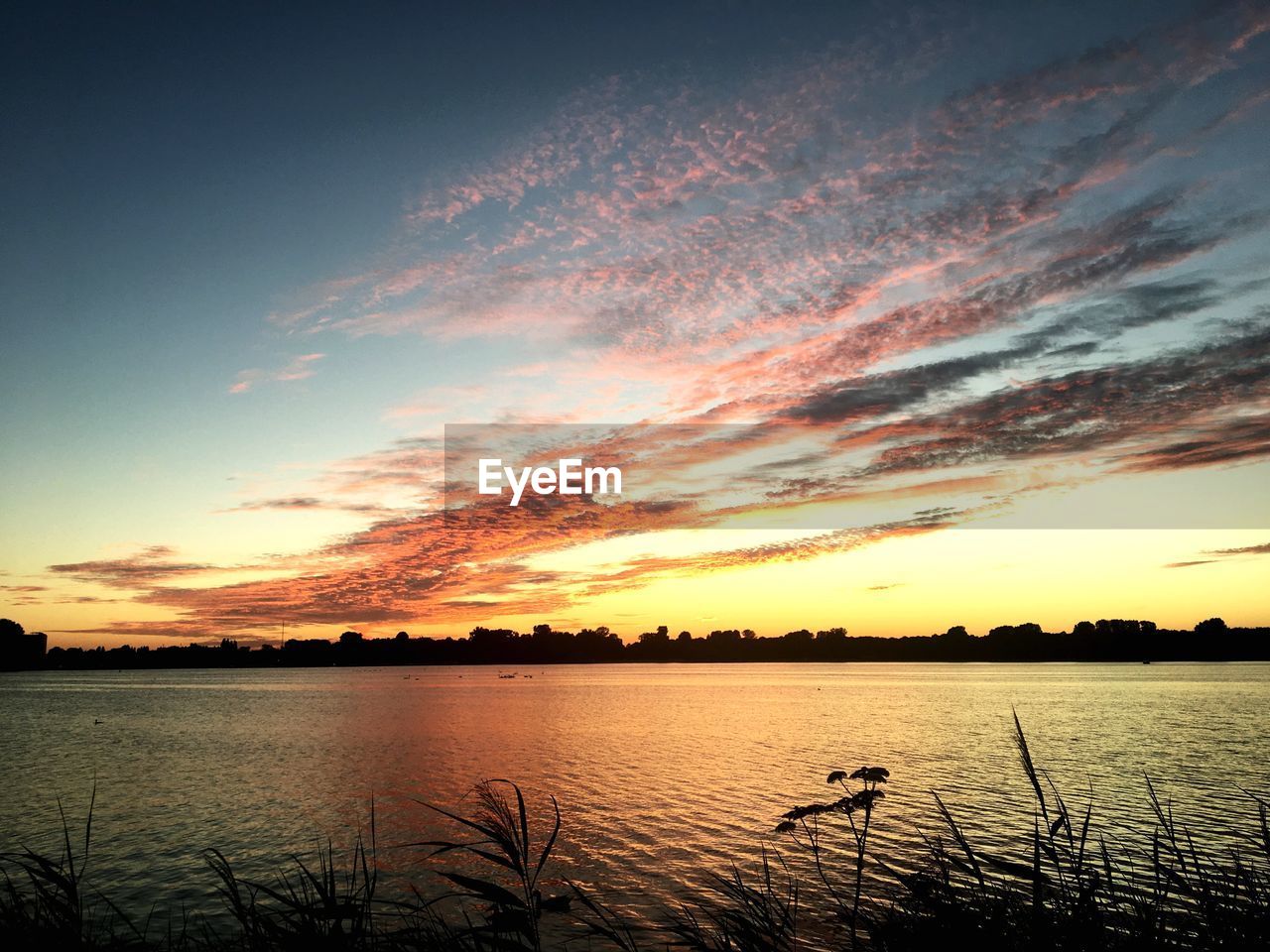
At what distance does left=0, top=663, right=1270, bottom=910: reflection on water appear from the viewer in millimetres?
35719

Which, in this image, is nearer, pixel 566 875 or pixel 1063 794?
pixel 566 875

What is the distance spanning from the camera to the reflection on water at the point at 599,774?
35719 mm

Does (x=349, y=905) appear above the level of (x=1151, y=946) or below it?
above

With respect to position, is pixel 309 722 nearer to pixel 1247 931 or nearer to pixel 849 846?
pixel 849 846

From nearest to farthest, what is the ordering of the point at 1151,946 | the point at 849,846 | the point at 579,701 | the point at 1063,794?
the point at 1151,946 < the point at 849,846 < the point at 1063,794 < the point at 579,701

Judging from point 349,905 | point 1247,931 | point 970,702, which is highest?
point 349,905

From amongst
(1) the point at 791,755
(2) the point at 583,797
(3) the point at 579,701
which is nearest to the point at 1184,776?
(1) the point at 791,755

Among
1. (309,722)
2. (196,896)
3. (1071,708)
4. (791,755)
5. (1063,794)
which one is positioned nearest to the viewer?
(196,896)

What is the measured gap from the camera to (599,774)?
57.5m

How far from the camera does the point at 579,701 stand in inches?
6107

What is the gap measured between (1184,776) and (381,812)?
161 feet

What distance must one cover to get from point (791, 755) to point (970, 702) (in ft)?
304

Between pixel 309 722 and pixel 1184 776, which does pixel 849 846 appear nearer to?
pixel 1184 776

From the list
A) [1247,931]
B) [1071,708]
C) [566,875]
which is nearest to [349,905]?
[1247,931]
